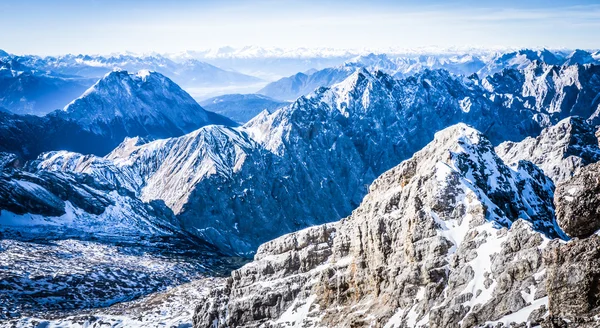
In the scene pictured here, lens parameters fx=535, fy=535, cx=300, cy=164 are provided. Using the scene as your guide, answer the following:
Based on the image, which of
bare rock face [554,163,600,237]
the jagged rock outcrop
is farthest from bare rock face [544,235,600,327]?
bare rock face [554,163,600,237]

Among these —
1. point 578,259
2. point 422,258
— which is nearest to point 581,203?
point 578,259

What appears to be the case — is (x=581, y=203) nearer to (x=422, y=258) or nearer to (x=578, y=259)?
(x=578, y=259)

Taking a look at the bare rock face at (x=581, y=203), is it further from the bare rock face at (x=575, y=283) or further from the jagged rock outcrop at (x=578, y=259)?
the bare rock face at (x=575, y=283)

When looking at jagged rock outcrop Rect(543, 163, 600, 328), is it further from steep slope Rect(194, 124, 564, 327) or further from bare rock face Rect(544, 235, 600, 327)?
steep slope Rect(194, 124, 564, 327)

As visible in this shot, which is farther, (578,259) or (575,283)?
(578,259)

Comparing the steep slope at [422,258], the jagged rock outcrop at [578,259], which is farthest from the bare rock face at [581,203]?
the steep slope at [422,258]

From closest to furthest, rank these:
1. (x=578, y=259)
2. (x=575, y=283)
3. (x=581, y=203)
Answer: (x=581, y=203)
(x=575, y=283)
(x=578, y=259)
